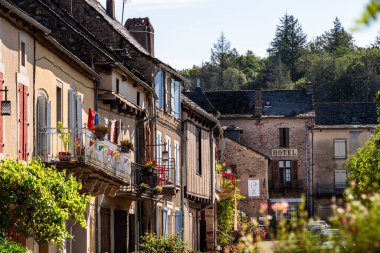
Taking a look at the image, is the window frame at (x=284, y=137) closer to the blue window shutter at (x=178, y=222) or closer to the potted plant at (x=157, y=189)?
the blue window shutter at (x=178, y=222)

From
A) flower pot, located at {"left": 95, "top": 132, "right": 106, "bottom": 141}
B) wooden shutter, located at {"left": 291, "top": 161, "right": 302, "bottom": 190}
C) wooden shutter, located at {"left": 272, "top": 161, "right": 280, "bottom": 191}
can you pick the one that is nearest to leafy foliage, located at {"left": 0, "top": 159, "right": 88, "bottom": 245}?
flower pot, located at {"left": 95, "top": 132, "right": 106, "bottom": 141}

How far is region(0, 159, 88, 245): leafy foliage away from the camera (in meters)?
24.0

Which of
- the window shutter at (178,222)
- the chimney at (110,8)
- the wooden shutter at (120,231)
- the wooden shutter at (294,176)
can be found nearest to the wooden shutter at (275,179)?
the wooden shutter at (294,176)

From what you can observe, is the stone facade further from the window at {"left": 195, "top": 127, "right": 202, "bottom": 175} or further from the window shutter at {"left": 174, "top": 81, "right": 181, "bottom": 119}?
the window shutter at {"left": 174, "top": 81, "right": 181, "bottom": 119}

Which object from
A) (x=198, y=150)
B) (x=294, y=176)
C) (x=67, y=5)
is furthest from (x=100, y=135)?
(x=294, y=176)

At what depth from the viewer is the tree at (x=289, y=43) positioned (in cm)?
17988

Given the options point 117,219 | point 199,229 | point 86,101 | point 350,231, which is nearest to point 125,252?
point 117,219

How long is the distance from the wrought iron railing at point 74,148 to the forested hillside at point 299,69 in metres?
109

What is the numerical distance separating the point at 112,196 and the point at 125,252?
4516 millimetres

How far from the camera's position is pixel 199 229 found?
59.6 metres

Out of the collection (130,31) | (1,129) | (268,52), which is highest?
(268,52)

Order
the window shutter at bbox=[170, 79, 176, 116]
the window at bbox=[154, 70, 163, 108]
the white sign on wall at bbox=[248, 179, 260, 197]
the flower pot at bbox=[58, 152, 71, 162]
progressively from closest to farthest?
Answer: the flower pot at bbox=[58, 152, 71, 162]
the window at bbox=[154, 70, 163, 108]
the window shutter at bbox=[170, 79, 176, 116]
the white sign on wall at bbox=[248, 179, 260, 197]

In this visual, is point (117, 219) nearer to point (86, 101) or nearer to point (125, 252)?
point (125, 252)

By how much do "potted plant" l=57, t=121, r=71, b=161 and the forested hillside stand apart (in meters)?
111
